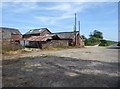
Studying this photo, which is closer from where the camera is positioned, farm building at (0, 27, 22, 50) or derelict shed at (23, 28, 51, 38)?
farm building at (0, 27, 22, 50)

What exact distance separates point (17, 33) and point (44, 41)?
2088cm

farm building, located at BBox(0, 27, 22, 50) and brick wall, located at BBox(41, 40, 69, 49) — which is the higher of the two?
farm building, located at BBox(0, 27, 22, 50)

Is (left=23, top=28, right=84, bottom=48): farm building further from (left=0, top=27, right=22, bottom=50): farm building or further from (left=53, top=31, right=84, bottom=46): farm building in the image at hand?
(left=0, top=27, right=22, bottom=50): farm building

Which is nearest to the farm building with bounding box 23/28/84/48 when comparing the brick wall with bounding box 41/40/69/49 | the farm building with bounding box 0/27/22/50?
the brick wall with bounding box 41/40/69/49

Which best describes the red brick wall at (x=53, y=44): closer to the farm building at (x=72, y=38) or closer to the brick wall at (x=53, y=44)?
the brick wall at (x=53, y=44)

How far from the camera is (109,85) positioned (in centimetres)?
828

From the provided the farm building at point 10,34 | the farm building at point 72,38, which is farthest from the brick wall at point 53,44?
the farm building at point 10,34

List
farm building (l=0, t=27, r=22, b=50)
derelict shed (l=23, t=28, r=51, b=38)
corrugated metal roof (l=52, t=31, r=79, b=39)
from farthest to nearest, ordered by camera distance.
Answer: derelict shed (l=23, t=28, r=51, b=38)
corrugated metal roof (l=52, t=31, r=79, b=39)
farm building (l=0, t=27, r=22, b=50)

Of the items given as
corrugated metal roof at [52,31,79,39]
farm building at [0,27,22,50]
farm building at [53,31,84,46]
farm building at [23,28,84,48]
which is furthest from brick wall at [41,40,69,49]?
farm building at [0,27,22,50]

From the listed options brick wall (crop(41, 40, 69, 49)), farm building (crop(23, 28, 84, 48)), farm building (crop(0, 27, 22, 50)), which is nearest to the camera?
brick wall (crop(41, 40, 69, 49))

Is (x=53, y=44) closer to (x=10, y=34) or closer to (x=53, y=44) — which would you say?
(x=53, y=44)

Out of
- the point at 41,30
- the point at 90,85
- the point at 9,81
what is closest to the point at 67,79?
the point at 90,85

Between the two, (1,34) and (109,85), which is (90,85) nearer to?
(109,85)

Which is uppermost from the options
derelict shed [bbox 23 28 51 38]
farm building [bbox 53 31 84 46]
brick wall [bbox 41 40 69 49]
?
derelict shed [bbox 23 28 51 38]
